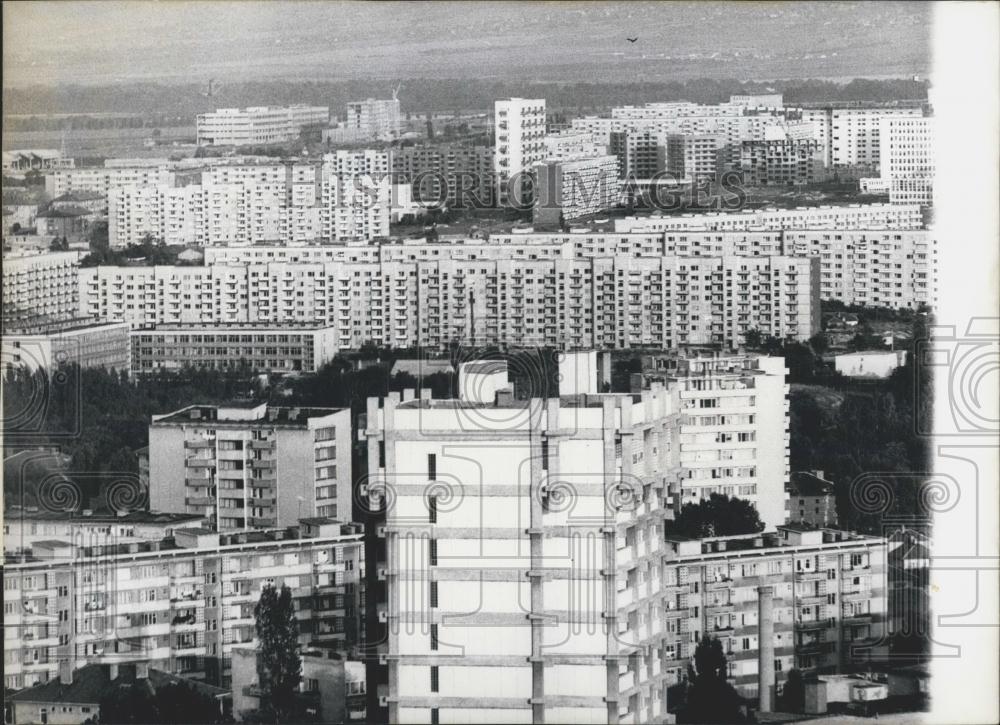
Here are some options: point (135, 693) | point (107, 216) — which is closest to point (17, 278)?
point (107, 216)

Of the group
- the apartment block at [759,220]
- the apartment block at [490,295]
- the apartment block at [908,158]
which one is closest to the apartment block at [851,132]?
the apartment block at [908,158]

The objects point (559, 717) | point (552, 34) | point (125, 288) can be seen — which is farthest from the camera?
point (125, 288)

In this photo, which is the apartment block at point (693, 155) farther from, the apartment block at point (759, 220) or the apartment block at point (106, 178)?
the apartment block at point (106, 178)

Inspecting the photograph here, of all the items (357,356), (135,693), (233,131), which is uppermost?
(233,131)

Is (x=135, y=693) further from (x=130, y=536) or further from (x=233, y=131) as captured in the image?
(x=233, y=131)

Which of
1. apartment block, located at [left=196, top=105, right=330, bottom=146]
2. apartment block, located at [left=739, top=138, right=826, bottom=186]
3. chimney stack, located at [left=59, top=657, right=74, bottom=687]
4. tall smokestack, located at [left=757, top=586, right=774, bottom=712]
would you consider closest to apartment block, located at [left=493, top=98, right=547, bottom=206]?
apartment block, located at [left=196, top=105, right=330, bottom=146]

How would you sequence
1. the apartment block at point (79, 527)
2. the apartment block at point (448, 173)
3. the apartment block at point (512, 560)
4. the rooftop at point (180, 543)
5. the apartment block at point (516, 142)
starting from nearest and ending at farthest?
the apartment block at point (512, 560) < the rooftop at point (180, 543) < the apartment block at point (79, 527) < the apartment block at point (516, 142) < the apartment block at point (448, 173)
